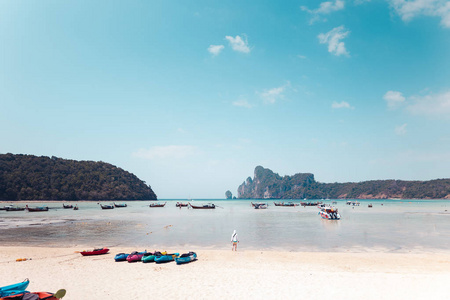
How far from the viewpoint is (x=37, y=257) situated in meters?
19.7

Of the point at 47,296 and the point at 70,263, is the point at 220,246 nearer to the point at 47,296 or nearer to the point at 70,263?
the point at 70,263

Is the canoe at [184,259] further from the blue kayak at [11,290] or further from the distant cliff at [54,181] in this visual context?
the distant cliff at [54,181]

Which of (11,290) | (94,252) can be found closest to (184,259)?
(94,252)

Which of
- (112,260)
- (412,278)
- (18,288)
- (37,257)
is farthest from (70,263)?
(412,278)

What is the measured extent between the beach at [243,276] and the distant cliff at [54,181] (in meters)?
160

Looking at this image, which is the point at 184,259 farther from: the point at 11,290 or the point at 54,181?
the point at 54,181

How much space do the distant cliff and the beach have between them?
15962 cm

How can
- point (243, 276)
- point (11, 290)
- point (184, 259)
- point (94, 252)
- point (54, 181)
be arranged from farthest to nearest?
point (54, 181), point (94, 252), point (184, 259), point (243, 276), point (11, 290)

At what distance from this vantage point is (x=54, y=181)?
536 ft

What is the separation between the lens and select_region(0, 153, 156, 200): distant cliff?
147 metres

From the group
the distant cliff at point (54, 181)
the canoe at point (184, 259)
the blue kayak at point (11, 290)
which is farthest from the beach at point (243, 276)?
the distant cliff at point (54, 181)

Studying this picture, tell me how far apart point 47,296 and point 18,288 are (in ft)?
6.81

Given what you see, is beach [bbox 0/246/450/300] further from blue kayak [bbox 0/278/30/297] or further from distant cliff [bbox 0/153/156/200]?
distant cliff [bbox 0/153/156/200]

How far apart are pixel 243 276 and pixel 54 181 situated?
183090mm
